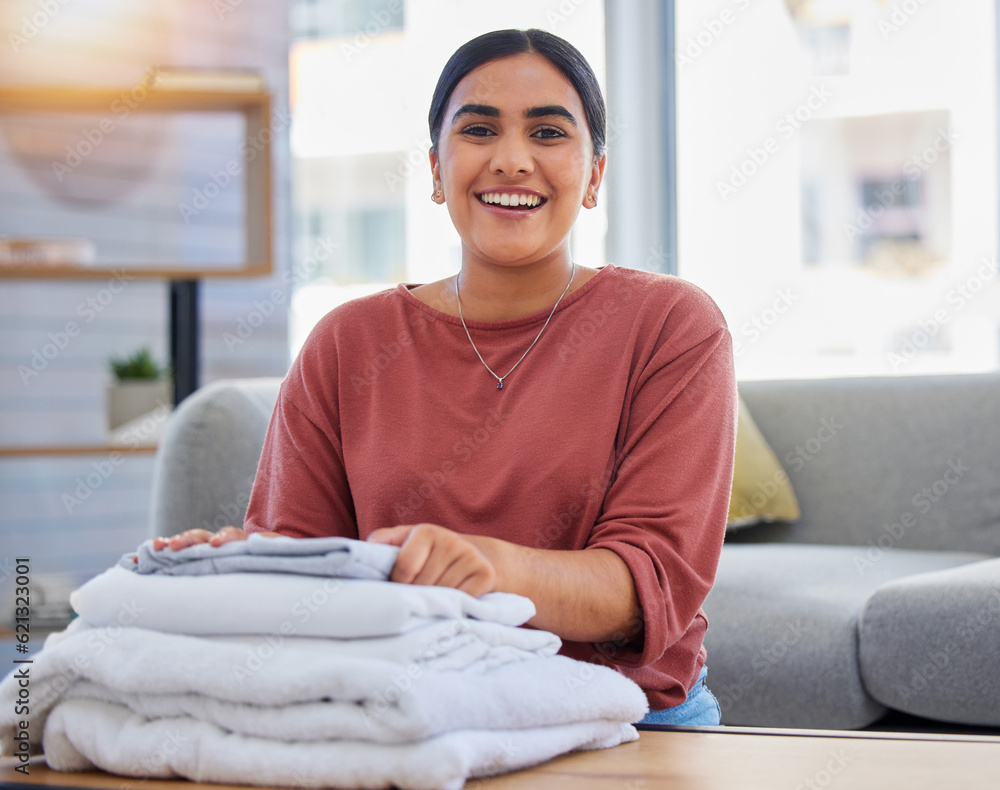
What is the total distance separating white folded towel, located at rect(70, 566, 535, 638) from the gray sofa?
2.94ft

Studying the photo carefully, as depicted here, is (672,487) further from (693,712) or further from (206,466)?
(206,466)

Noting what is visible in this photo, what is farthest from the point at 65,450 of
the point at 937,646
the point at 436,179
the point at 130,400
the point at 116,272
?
the point at 937,646

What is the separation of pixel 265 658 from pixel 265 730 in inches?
1.7

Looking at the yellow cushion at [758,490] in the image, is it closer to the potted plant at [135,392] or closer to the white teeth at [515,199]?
the white teeth at [515,199]

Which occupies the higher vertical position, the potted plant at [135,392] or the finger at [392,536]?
the potted plant at [135,392]

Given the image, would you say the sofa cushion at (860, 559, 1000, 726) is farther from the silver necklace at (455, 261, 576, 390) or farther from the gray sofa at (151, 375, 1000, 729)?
the silver necklace at (455, 261, 576, 390)

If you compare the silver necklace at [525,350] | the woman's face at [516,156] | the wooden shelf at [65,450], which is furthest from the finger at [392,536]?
the wooden shelf at [65,450]

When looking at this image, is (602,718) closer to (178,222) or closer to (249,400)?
(249,400)

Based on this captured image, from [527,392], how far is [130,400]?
1939 mm

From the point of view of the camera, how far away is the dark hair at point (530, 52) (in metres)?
1.25

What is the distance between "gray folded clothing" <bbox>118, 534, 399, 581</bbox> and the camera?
2.23ft

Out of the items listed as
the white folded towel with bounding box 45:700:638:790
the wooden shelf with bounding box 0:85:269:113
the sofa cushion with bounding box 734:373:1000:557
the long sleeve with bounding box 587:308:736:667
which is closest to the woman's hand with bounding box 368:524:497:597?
the white folded towel with bounding box 45:700:638:790

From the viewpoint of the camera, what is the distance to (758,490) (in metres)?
2.51

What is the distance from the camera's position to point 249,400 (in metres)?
1.68
